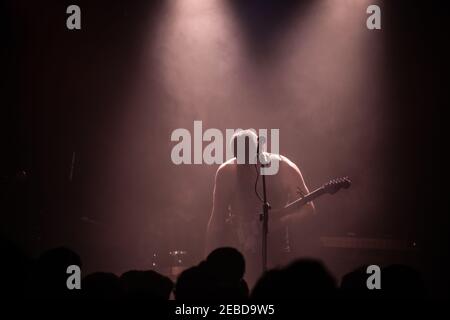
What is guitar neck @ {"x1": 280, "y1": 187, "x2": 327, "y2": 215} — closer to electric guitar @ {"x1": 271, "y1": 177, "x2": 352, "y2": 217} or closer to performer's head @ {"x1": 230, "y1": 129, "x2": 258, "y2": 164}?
electric guitar @ {"x1": 271, "y1": 177, "x2": 352, "y2": 217}

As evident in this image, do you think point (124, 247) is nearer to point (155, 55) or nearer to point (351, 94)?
point (155, 55)

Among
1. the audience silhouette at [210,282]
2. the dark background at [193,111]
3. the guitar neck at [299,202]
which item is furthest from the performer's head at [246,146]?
the audience silhouette at [210,282]

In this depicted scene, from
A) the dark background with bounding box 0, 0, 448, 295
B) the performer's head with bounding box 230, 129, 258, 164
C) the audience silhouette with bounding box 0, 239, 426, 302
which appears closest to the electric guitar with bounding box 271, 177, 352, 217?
the performer's head with bounding box 230, 129, 258, 164

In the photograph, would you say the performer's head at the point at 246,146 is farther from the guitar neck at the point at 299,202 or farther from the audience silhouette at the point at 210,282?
the audience silhouette at the point at 210,282

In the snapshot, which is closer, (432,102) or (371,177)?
(432,102)

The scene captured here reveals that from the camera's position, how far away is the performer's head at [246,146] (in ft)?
18.1

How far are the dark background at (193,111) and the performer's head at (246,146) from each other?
1.60 meters

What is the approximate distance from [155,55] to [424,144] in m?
3.79

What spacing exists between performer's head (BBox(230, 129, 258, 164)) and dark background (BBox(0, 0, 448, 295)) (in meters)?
1.60

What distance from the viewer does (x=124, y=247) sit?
22.6 feet

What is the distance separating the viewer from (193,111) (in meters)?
7.47
